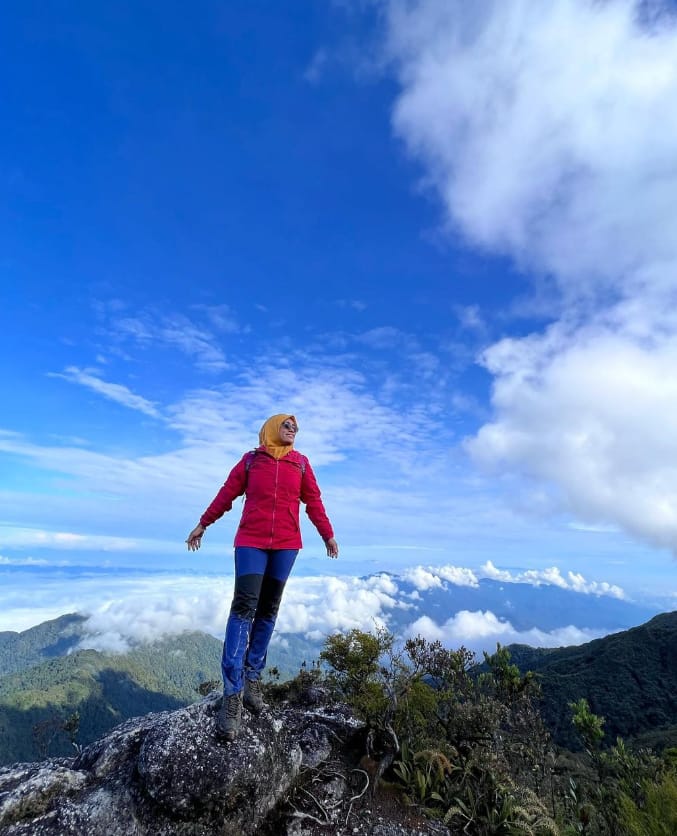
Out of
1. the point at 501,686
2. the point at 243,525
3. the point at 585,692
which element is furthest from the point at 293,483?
the point at 585,692

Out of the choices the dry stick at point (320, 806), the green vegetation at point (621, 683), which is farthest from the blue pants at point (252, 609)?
the green vegetation at point (621, 683)

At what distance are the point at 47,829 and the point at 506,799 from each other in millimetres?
5318

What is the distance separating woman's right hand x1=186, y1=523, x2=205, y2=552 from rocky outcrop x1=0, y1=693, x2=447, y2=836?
7.20 ft

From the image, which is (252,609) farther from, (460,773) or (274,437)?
(460,773)

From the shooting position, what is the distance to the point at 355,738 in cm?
690

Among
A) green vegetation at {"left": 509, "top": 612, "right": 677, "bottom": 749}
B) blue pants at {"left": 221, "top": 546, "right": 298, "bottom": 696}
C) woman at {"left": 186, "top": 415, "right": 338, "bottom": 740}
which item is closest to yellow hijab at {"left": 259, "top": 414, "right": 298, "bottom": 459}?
woman at {"left": 186, "top": 415, "right": 338, "bottom": 740}

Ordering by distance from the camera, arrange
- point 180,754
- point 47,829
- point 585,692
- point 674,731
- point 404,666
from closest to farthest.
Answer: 1. point 47,829
2. point 180,754
3. point 404,666
4. point 674,731
5. point 585,692

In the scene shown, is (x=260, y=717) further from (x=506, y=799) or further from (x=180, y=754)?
(x=506, y=799)

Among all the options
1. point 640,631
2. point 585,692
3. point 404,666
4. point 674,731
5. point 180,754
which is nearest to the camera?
point 180,754

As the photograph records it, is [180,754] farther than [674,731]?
No

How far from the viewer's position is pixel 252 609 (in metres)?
5.89

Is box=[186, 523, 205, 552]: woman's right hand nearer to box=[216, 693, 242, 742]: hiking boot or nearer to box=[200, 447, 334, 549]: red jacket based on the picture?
box=[200, 447, 334, 549]: red jacket

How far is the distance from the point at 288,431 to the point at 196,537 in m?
1.89

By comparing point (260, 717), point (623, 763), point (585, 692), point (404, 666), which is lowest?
point (585, 692)
